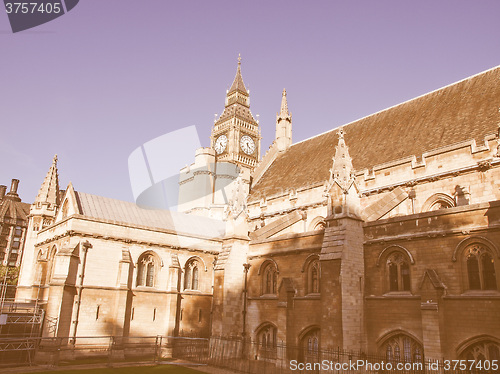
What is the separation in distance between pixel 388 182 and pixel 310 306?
8914 mm

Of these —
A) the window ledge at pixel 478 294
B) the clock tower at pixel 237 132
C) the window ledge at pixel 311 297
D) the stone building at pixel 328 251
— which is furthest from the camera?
the clock tower at pixel 237 132

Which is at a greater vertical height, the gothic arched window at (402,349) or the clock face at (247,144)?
the clock face at (247,144)

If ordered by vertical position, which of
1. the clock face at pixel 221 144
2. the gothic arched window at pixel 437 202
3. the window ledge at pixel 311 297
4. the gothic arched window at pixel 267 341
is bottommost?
the gothic arched window at pixel 267 341

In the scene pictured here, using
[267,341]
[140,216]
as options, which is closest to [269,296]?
[267,341]

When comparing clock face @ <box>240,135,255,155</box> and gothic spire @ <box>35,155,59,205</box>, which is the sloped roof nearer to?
gothic spire @ <box>35,155,59,205</box>

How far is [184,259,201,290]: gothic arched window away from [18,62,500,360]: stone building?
8 cm

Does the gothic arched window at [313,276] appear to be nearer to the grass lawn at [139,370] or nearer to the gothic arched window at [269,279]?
the gothic arched window at [269,279]

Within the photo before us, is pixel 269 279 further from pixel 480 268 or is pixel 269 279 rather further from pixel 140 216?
pixel 140 216

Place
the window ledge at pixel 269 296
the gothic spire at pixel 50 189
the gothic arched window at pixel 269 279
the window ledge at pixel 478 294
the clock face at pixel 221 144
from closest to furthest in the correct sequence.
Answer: the window ledge at pixel 478 294 < the window ledge at pixel 269 296 < the gothic arched window at pixel 269 279 < the gothic spire at pixel 50 189 < the clock face at pixel 221 144

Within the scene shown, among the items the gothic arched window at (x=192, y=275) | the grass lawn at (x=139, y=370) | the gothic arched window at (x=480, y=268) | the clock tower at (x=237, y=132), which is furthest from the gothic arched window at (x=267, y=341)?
the clock tower at (x=237, y=132)

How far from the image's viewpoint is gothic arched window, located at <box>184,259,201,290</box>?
103ft

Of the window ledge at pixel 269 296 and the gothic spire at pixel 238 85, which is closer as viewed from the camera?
the window ledge at pixel 269 296

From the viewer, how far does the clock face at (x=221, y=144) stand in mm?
60950

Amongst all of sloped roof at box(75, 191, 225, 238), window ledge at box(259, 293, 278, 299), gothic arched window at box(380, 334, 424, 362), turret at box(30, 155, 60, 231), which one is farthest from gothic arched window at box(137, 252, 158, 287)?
gothic arched window at box(380, 334, 424, 362)
